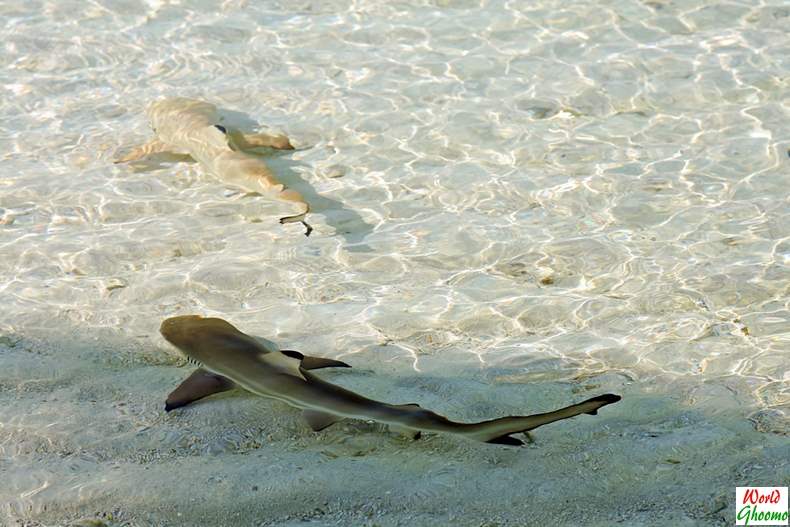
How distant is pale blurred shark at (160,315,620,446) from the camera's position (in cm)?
350

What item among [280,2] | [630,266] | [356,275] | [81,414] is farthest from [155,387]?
[280,2]

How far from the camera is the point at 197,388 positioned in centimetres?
414

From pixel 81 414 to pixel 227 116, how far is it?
3558mm

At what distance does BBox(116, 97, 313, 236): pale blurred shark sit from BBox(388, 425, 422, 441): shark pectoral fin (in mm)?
2189

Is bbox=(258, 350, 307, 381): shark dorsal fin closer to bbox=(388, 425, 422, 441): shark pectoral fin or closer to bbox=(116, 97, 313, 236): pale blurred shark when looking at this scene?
bbox=(388, 425, 422, 441): shark pectoral fin

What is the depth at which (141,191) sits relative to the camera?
20.9ft

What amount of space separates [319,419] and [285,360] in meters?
0.38

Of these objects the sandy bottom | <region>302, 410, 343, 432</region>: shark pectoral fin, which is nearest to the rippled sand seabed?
the sandy bottom

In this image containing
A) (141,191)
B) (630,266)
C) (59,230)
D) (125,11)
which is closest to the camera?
(630,266)

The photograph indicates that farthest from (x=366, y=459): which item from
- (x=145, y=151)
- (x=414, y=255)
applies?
(x=145, y=151)

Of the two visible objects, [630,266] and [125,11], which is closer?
[630,266]

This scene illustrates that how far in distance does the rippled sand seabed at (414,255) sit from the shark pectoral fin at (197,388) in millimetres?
62

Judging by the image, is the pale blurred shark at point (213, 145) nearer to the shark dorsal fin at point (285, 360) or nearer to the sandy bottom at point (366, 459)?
the shark dorsal fin at point (285, 360)

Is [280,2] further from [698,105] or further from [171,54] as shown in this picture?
[698,105]
